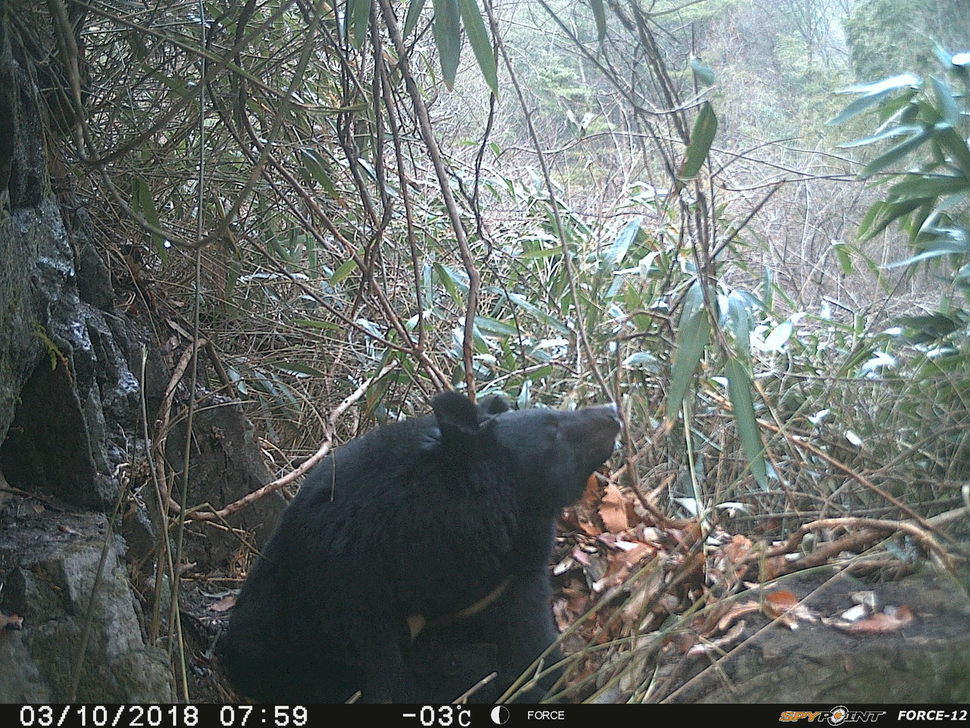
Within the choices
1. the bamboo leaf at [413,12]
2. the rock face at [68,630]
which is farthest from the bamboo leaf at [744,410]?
the rock face at [68,630]

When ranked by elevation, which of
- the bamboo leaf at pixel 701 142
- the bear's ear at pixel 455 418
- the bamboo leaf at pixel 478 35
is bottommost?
the bear's ear at pixel 455 418

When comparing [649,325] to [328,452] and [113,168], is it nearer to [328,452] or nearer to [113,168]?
[328,452]

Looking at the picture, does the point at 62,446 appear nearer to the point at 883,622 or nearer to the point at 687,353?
the point at 687,353

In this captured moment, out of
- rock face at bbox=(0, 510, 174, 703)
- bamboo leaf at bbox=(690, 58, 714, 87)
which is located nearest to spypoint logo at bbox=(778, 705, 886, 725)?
rock face at bbox=(0, 510, 174, 703)

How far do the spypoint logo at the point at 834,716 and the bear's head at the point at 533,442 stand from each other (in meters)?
1.02

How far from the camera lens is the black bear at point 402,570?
1923 mm

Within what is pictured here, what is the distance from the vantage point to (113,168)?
7.83 feet

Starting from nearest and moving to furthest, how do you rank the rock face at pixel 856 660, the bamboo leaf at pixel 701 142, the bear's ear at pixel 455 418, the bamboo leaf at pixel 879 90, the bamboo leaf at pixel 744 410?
the rock face at pixel 856 660, the bamboo leaf at pixel 701 142, the bamboo leaf at pixel 744 410, the bear's ear at pixel 455 418, the bamboo leaf at pixel 879 90

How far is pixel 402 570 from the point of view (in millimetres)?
1937

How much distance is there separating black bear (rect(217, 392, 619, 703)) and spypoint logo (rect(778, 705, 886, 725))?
33.8 inches

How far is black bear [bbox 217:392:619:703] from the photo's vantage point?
1923mm

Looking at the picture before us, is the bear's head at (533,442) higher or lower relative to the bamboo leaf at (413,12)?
lower

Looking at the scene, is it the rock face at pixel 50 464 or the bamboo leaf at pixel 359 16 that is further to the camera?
the bamboo leaf at pixel 359 16

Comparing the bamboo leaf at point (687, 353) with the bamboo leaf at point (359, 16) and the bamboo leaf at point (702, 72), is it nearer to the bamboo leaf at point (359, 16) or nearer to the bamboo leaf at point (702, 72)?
the bamboo leaf at point (702, 72)
